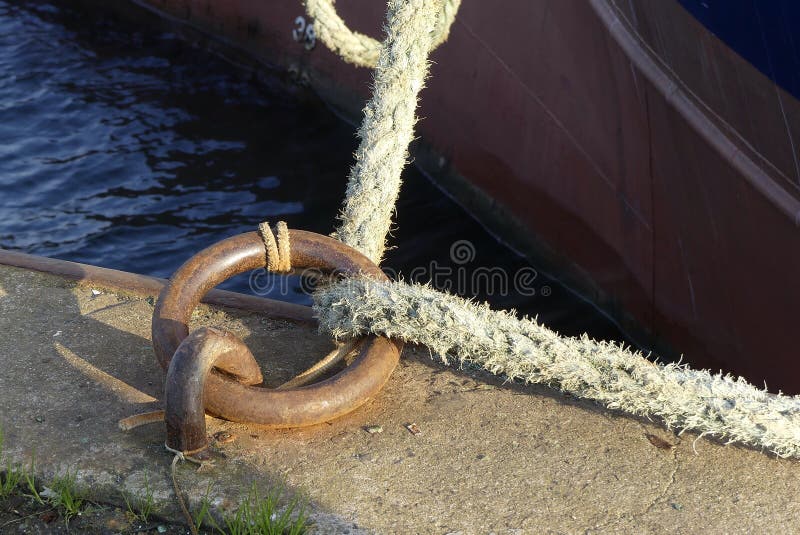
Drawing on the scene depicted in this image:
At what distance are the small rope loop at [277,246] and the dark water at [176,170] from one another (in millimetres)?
1954

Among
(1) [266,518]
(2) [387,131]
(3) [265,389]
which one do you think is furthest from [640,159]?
(1) [266,518]

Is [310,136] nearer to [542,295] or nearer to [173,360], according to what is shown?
[542,295]

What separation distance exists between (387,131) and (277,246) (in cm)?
63

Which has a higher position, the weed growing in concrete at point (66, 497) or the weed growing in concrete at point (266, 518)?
the weed growing in concrete at point (266, 518)

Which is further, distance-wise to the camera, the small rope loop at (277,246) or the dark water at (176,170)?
the dark water at (176,170)

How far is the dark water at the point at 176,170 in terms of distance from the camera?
179 inches

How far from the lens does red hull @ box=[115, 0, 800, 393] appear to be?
9.98 ft

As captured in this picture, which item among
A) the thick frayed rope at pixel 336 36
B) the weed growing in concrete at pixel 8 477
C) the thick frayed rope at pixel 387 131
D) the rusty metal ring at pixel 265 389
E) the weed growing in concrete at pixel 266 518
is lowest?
the weed growing in concrete at pixel 8 477

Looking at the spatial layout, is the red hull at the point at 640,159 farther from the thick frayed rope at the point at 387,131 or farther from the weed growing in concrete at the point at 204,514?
the weed growing in concrete at the point at 204,514

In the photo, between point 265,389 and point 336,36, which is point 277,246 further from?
point 336,36

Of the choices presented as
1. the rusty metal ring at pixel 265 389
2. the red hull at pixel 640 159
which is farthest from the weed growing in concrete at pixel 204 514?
the red hull at pixel 640 159

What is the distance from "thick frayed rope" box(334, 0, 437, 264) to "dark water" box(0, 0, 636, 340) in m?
1.59

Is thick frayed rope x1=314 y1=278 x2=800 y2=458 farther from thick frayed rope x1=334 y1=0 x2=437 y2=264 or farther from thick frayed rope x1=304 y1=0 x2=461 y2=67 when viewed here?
thick frayed rope x1=304 y1=0 x2=461 y2=67

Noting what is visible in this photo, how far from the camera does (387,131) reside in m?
2.79
